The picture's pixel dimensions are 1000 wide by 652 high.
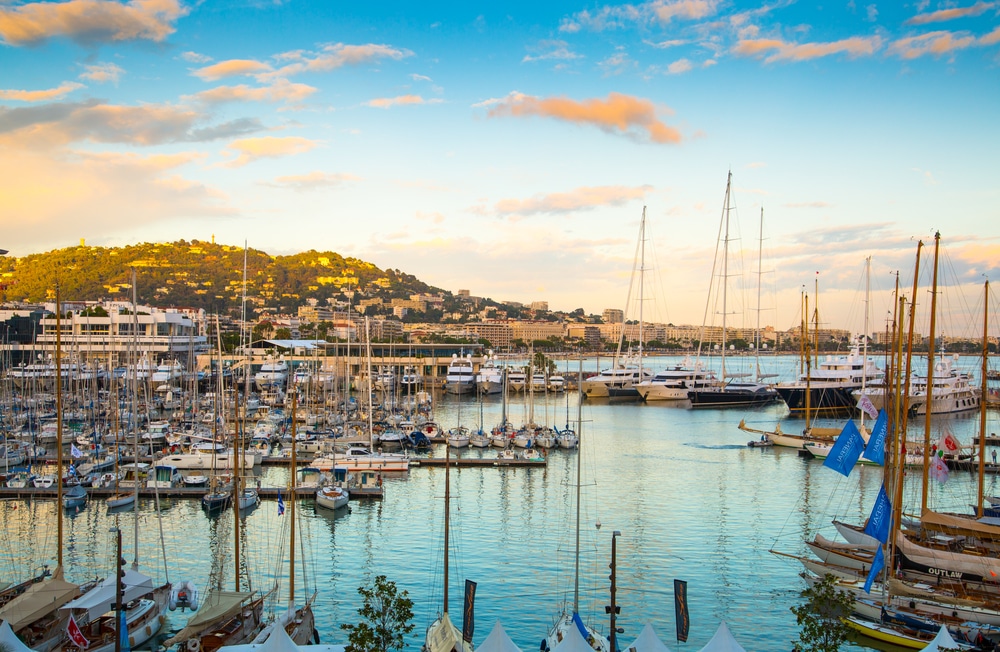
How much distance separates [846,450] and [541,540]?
1002 centimetres

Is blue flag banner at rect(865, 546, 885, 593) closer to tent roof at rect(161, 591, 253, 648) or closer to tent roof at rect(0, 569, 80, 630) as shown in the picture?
tent roof at rect(161, 591, 253, 648)

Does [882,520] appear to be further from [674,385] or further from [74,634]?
[674,385]

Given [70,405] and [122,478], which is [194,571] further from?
[70,405]

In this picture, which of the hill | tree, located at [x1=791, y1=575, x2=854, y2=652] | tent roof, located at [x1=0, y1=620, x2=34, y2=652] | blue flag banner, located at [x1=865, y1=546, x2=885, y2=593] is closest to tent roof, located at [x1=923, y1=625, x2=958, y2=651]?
tree, located at [x1=791, y1=575, x2=854, y2=652]

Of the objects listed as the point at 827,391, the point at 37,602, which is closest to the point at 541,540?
the point at 37,602

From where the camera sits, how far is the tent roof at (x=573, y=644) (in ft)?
42.6

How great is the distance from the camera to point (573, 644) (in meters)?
13.0

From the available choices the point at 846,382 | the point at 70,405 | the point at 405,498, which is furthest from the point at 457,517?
the point at 846,382

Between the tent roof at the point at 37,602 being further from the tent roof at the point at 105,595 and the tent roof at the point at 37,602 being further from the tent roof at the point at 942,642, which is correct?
the tent roof at the point at 942,642

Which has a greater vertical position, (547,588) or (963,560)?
(963,560)

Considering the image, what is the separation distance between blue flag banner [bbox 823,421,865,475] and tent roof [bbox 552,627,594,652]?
8817 mm

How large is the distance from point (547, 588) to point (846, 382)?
170 feet

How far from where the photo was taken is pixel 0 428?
40625 millimetres

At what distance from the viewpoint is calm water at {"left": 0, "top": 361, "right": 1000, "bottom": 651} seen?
19172 mm
